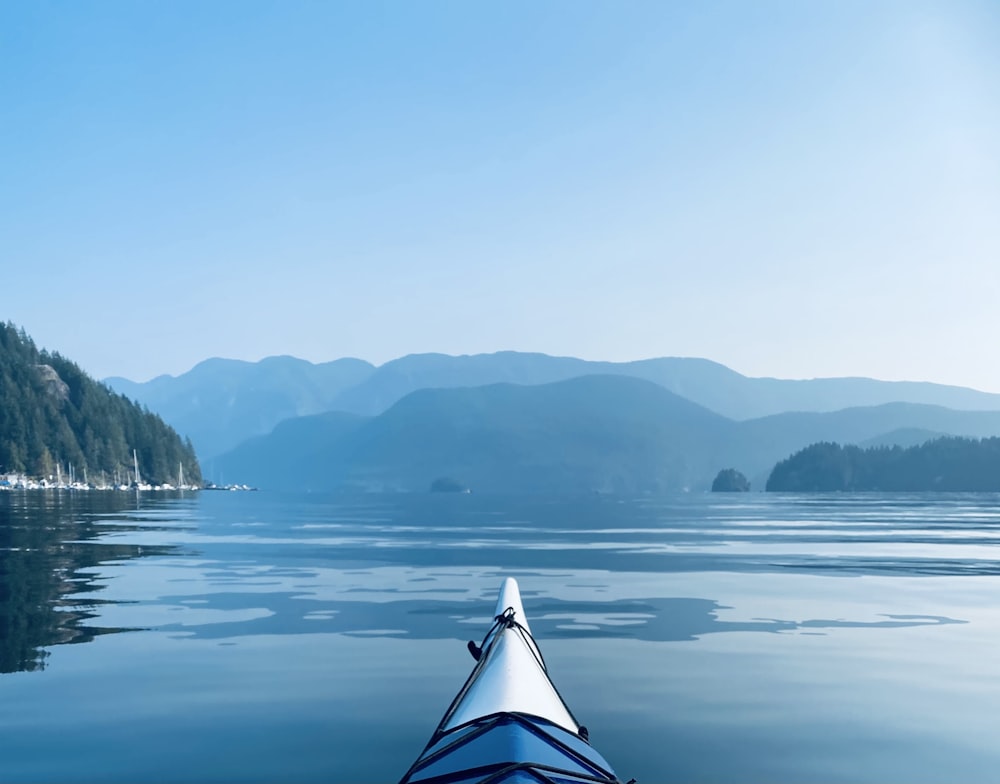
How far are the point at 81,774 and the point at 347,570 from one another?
3778cm

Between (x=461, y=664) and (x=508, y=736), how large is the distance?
14.5 metres

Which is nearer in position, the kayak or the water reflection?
the kayak

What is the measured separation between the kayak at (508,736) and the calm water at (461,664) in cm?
280

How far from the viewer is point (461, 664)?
28.0 metres

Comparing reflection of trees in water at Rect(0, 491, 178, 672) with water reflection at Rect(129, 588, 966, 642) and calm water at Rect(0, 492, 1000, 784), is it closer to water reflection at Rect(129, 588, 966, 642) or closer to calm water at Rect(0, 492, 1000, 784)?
calm water at Rect(0, 492, 1000, 784)

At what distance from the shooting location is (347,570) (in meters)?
55.6

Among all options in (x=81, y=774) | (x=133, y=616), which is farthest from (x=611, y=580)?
(x=81, y=774)

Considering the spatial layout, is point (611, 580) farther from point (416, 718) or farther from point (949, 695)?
point (416, 718)

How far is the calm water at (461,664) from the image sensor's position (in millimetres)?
19312

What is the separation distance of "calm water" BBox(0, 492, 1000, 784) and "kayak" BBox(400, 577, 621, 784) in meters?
2.80

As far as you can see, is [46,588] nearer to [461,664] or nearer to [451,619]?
[451,619]

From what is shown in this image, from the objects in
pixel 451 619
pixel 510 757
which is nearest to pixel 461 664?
pixel 451 619

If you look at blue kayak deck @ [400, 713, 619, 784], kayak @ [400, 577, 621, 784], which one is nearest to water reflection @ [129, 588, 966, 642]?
kayak @ [400, 577, 621, 784]

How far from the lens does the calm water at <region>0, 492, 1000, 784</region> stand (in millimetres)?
19312
